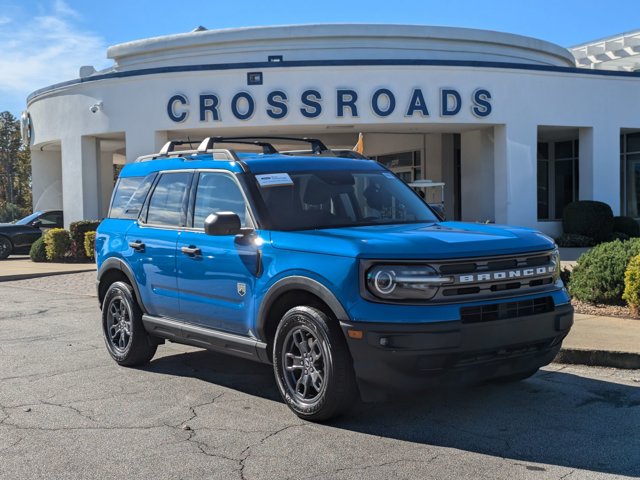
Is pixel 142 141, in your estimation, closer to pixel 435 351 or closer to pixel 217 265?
pixel 217 265

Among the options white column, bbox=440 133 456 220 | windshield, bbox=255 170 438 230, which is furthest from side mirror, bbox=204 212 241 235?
white column, bbox=440 133 456 220

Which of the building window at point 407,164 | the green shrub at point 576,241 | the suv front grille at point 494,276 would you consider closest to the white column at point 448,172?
the building window at point 407,164

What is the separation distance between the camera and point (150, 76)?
71.2ft

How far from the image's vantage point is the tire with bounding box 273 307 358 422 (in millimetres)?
4887

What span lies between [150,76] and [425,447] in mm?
19128

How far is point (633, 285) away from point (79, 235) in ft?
53.9

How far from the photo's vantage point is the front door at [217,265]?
5590mm

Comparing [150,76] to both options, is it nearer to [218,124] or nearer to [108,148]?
[218,124]

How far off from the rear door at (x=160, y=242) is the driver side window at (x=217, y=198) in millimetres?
203

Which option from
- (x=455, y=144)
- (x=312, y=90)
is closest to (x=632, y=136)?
(x=455, y=144)

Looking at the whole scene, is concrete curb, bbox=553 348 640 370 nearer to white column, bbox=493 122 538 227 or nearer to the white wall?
the white wall

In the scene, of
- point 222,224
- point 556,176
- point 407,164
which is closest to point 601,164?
point 556,176

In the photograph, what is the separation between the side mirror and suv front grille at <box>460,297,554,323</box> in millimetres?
1885

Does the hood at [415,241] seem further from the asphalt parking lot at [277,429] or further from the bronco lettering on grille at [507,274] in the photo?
the asphalt parking lot at [277,429]
